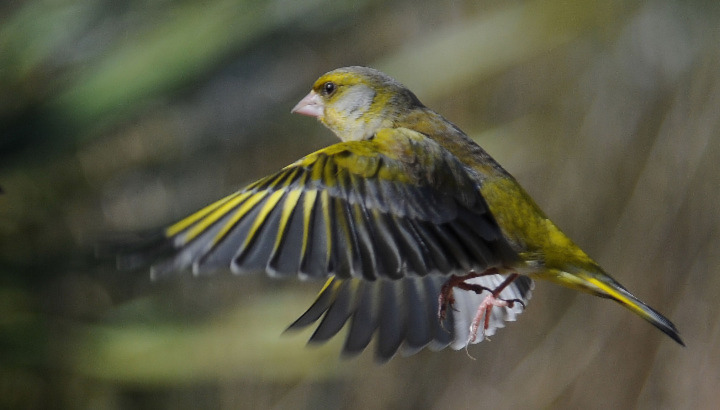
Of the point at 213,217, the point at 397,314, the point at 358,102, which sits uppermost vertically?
the point at 358,102

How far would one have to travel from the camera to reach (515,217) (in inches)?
91.3

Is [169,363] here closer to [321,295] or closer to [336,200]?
[321,295]

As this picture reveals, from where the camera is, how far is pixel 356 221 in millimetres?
2025

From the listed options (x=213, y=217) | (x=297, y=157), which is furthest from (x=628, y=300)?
(x=297, y=157)

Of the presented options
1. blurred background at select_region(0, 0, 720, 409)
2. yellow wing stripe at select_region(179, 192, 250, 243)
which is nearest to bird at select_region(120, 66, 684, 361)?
yellow wing stripe at select_region(179, 192, 250, 243)

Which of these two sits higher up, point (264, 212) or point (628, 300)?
point (264, 212)

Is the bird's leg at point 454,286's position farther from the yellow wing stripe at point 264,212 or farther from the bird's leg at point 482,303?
the yellow wing stripe at point 264,212

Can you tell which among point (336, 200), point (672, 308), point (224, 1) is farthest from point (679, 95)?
point (336, 200)

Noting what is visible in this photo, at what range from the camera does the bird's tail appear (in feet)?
6.58

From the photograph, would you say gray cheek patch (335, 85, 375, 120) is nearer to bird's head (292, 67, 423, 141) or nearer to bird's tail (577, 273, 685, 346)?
bird's head (292, 67, 423, 141)

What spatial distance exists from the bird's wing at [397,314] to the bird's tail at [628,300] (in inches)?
8.9

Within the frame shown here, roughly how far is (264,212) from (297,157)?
2.95 metres

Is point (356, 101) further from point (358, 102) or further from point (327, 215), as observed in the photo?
point (327, 215)

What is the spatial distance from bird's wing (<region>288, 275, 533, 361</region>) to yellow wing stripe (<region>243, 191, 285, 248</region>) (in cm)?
45
